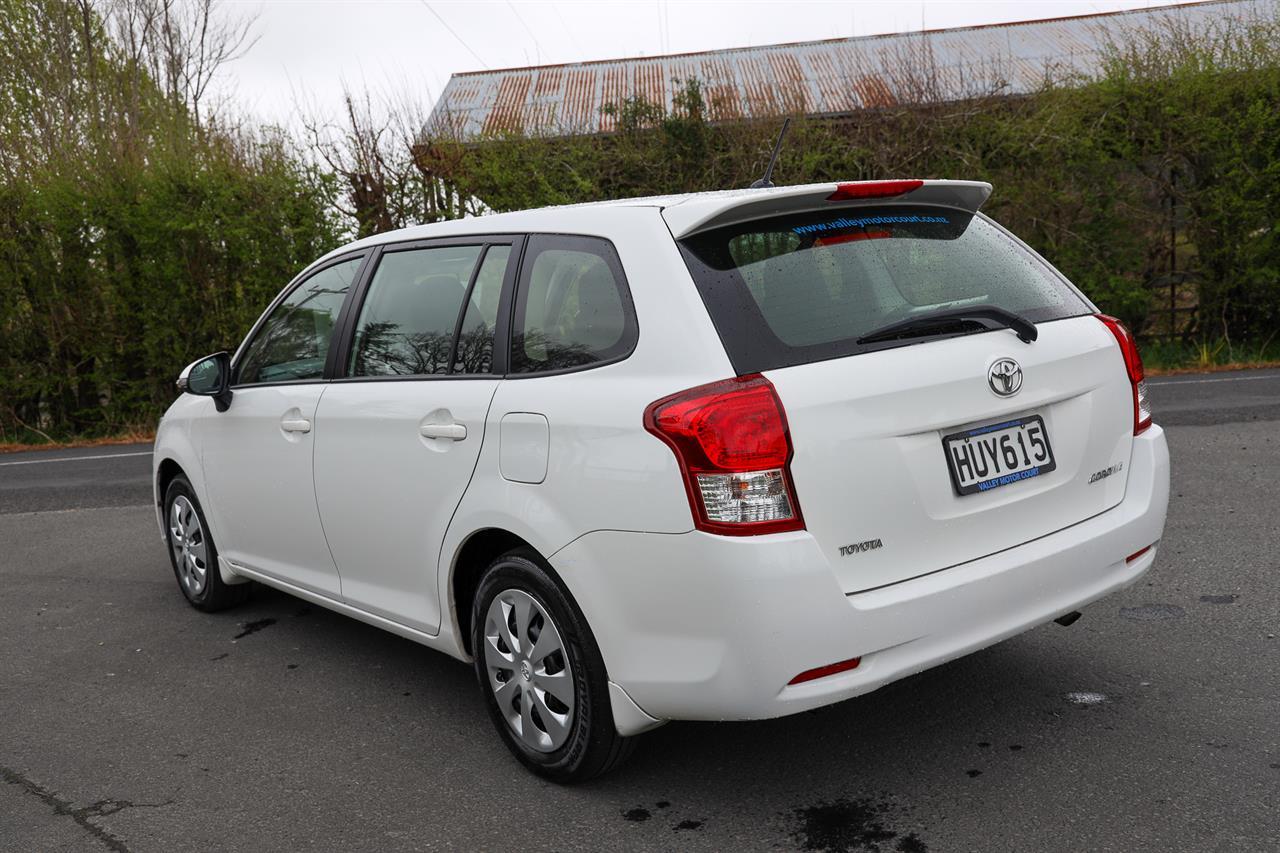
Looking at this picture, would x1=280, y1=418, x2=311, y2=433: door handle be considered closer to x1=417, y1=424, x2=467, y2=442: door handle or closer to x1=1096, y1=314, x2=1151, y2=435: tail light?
x1=417, y1=424, x2=467, y2=442: door handle

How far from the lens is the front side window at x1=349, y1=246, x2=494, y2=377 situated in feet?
12.3

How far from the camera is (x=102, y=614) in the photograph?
575cm

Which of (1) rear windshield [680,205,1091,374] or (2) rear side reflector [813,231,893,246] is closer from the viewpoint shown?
(1) rear windshield [680,205,1091,374]

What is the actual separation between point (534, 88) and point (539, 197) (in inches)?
527

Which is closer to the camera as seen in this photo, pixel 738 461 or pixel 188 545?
pixel 738 461

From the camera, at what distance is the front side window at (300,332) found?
14.9 feet

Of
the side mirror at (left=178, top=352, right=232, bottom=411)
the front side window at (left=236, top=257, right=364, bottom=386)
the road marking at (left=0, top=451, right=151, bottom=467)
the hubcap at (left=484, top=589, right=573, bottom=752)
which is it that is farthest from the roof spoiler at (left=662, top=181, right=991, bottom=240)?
the road marking at (left=0, top=451, right=151, bottom=467)

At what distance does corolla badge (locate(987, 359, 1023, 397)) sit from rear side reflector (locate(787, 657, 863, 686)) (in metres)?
0.86

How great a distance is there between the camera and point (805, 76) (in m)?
23.9

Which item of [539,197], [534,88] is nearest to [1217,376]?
[539,197]

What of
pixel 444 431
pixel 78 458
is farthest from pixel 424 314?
pixel 78 458

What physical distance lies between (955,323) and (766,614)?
1.05 meters

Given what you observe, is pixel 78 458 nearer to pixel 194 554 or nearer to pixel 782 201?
pixel 194 554

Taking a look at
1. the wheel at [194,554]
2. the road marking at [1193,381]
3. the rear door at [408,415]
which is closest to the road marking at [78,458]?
the wheel at [194,554]
